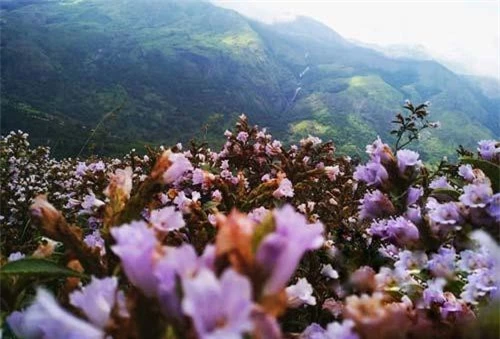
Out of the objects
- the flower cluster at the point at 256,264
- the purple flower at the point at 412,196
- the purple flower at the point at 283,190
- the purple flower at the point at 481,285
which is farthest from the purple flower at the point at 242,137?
the purple flower at the point at 481,285

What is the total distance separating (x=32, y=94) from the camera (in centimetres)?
14662

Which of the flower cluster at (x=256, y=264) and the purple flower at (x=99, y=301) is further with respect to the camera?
the purple flower at (x=99, y=301)

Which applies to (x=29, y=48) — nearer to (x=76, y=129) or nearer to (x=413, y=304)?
(x=76, y=129)

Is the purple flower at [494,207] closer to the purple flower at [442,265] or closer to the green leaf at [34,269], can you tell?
the purple flower at [442,265]

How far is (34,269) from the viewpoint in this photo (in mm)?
1864

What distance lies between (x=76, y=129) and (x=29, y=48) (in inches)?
4317

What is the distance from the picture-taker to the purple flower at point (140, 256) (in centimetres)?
130

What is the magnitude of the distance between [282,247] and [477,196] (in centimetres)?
169

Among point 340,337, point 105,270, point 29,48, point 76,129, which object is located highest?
point 340,337

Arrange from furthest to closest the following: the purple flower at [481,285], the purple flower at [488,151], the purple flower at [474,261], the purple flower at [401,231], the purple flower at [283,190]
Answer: the purple flower at [283,190] < the purple flower at [488,151] < the purple flower at [401,231] < the purple flower at [474,261] < the purple flower at [481,285]

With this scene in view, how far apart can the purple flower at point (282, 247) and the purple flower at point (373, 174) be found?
230 cm

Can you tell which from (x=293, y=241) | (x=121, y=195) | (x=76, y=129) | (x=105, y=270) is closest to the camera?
(x=293, y=241)

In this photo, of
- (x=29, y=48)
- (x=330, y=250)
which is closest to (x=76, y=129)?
(x=330, y=250)

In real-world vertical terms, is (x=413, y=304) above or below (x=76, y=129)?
above
